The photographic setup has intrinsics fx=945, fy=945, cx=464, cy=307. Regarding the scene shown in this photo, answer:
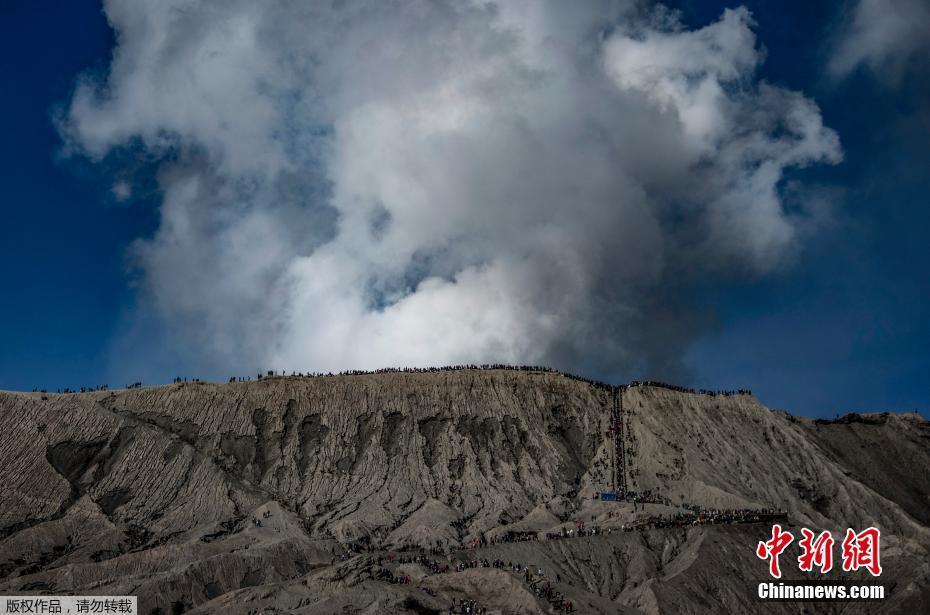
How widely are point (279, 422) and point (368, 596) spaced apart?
55.7 metres

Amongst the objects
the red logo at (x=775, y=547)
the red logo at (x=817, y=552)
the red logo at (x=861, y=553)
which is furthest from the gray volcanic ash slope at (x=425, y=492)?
the red logo at (x=817, y=552)

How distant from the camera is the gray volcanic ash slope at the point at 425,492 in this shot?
76.6 m

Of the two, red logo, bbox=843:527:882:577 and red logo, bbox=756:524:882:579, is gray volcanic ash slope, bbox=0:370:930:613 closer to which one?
red logo, bbox=756:524:882:579

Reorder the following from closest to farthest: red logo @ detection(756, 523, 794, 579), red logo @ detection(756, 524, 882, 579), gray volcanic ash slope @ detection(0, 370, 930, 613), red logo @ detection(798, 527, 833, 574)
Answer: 1. red logo @ detection(756, 524, 882, 579)
2. gray volcanic ash slope @ detection(0, 370, 930, 613)
3. red logo @ detection(798, 527, 833, 574)
4. red logo @ detection(756, 523, 794, 579)

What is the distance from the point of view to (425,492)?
108 meters

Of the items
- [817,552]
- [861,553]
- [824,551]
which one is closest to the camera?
[861,553]

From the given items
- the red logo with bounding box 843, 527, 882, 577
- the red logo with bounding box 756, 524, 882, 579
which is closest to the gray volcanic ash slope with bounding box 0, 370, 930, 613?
the red logo with bounding box 756, 524, 882, 579

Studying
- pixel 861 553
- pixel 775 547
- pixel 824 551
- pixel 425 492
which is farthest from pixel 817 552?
pixel 425 492

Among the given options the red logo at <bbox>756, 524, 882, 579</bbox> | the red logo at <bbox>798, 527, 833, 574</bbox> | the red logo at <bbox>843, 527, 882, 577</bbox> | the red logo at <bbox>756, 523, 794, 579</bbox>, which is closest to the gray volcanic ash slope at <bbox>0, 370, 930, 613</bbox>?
the red logo at <bbox>756, 523, 794, 579</bbox>

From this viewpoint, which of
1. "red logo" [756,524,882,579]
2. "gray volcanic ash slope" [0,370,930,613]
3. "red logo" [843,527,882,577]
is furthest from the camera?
"gray volcanic ash slope" [0,370,930,613]

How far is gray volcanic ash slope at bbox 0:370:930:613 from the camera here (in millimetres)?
76562

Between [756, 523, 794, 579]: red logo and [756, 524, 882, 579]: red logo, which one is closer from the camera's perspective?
[756, 524, 882, 579]: red logo

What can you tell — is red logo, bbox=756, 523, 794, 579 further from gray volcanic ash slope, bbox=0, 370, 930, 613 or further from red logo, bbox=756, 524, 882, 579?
gray volcanic ash slope, bbox=0, 370, 930, 613

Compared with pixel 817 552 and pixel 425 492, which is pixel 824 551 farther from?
pixel 425 492
